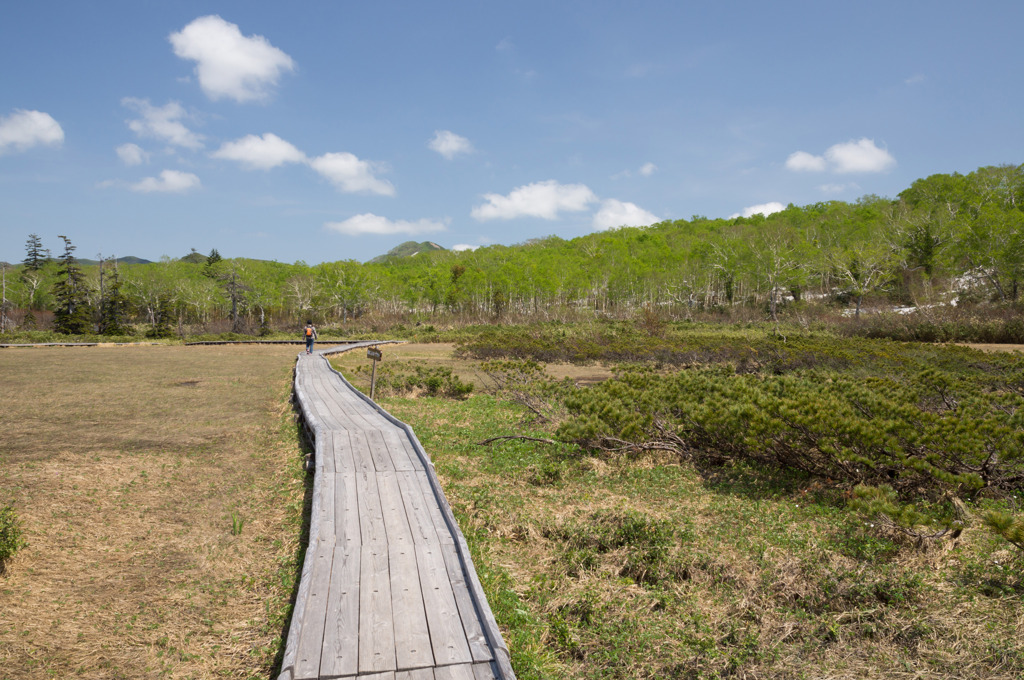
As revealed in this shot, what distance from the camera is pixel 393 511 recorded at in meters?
5.61

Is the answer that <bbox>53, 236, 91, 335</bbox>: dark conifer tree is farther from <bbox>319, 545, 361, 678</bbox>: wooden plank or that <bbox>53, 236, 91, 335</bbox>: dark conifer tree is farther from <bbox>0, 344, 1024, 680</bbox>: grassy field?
<bbox>319, 545, 361, 678</bbox>: wooden plank

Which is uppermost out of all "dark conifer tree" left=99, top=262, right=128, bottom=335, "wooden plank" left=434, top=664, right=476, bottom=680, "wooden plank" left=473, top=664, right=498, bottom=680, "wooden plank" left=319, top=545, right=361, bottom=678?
"dark conifer tree" left=99, top=262, right=128, bottom=335

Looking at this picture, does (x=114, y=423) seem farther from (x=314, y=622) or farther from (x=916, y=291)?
(x=916, y=291)

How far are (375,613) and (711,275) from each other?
63191 millimetres

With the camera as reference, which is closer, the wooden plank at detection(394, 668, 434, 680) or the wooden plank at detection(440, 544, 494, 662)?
the wooden plank at detection(394, 668, 434, 680)

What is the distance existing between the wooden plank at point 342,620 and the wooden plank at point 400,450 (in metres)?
2.49

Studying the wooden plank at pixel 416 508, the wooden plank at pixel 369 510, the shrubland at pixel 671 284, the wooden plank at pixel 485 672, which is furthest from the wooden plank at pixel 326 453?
the shrubland at pixel 671 284

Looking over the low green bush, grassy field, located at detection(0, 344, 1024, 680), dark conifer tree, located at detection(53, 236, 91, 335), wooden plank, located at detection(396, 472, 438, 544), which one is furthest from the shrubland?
the low green bush

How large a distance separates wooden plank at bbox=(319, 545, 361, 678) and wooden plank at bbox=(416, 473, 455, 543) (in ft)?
2.62

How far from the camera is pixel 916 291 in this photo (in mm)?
45281

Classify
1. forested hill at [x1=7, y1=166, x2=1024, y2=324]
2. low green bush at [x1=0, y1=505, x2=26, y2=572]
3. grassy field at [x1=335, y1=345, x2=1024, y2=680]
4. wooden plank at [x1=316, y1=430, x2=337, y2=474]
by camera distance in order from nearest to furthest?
grassy field at [x1=335, y1=345, x2=1024, y2=680]
low green bush at [x1=0, y1=505, x2=26, y2=572]
wooden plank at [x1=316, y1=430, x2=337, y2=474]
forested hill at [x1=7, y1=166, x2=1024, y2=324]

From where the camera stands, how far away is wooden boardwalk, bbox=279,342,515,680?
3.22m

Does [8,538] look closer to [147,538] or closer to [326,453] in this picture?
[147,538]

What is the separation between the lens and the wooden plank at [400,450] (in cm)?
714
